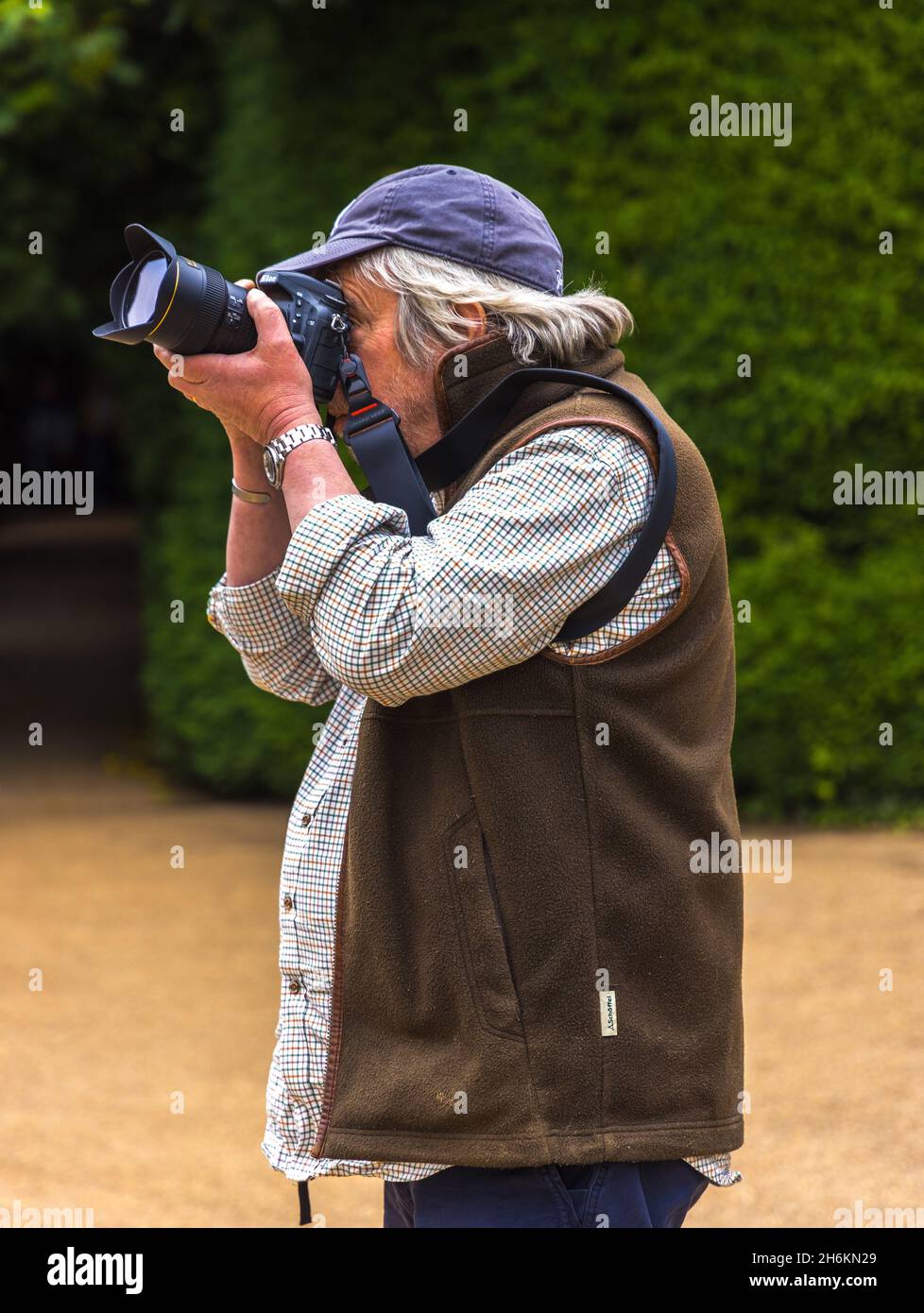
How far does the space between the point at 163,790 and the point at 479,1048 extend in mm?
7141

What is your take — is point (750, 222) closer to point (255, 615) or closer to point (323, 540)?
point (255, 615)

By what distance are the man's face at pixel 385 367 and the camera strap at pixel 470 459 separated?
1.3 inches

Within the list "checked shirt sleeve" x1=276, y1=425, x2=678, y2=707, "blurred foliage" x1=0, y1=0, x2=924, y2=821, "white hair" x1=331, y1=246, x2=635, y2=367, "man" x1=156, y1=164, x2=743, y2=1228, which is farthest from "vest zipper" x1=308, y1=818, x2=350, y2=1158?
"blurred foliage" x1=0, y1=0, x2=924, y2=821

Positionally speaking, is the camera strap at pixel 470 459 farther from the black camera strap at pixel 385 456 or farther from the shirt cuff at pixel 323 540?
the shirt cuff at pixel 323 540

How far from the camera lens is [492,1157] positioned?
1767 mm

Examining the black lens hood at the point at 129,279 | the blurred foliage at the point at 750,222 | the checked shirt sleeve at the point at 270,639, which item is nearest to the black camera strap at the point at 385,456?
the black lens hood at the point at 129,279

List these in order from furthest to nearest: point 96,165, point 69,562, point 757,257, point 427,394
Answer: point 69,562 < point 96,165 < point 757,257 < point 427,394

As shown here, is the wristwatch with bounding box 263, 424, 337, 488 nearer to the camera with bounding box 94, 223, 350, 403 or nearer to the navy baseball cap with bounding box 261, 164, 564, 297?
the camera with bounding box 94, 223, 350, 403

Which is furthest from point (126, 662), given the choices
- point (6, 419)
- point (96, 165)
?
point (6, 419)

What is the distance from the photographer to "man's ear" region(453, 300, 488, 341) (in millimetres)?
1896

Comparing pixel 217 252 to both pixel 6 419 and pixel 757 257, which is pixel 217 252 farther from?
pixel 6 419

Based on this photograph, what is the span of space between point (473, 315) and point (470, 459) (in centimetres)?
18

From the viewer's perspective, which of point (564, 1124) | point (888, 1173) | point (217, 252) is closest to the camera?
point (564, 1124)

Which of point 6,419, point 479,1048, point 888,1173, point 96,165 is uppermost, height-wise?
point 6,419
